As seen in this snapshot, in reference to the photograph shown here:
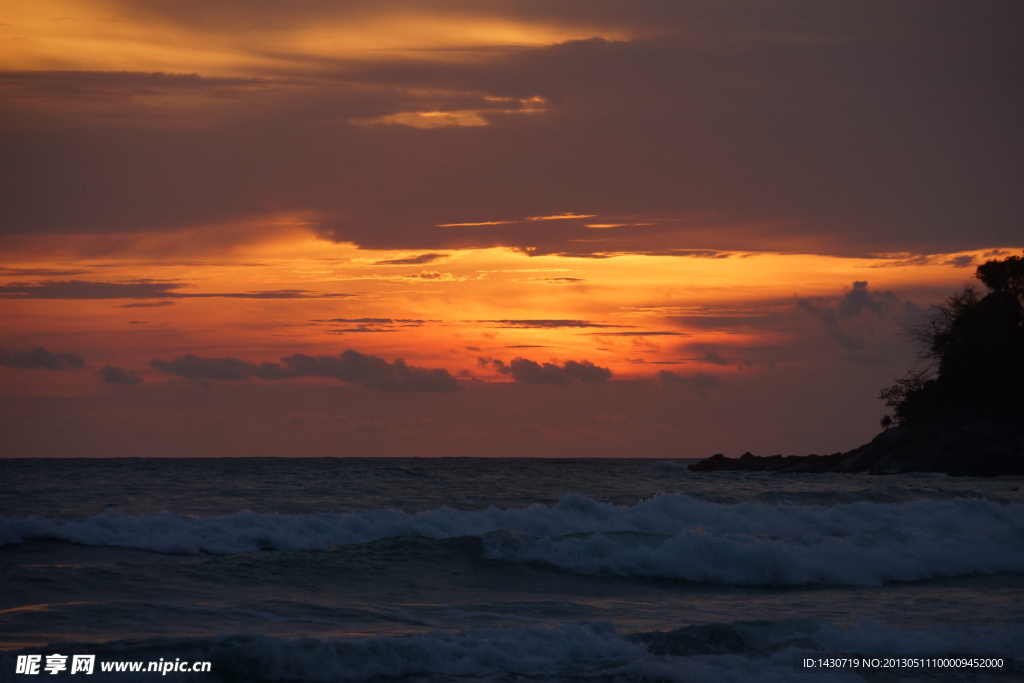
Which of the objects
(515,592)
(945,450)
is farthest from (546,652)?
(945,450)

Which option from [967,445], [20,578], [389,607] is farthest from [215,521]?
[967,445]

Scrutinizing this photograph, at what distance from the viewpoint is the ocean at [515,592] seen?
12.9 metres

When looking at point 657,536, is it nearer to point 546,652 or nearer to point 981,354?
point 546,652

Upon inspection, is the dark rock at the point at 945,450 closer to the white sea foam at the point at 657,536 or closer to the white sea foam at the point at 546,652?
the white sea foam at the point at 657,536

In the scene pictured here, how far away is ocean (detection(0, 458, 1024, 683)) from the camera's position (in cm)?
1286

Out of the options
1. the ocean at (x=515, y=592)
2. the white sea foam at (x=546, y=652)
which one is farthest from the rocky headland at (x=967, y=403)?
the white sea foam at (x=546, y=652)

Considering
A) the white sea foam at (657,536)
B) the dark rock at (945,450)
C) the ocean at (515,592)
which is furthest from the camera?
the dark rock at (945,450)

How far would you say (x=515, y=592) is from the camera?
19.0m

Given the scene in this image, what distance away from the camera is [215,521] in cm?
2300

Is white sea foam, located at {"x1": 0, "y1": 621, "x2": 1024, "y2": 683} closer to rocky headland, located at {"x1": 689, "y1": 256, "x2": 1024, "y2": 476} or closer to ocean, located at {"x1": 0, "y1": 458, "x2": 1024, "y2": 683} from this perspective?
ocean, located at {"x1": 0, "y1": 458, "x2": 1024, "y2": 683}

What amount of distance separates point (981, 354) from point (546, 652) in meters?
63.9

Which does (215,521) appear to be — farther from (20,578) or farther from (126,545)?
(20,578)

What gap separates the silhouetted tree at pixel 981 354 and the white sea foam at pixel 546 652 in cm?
5844

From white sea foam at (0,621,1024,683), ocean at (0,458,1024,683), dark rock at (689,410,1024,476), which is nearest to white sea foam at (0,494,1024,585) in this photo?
ocean at (0,458,1024,683)
